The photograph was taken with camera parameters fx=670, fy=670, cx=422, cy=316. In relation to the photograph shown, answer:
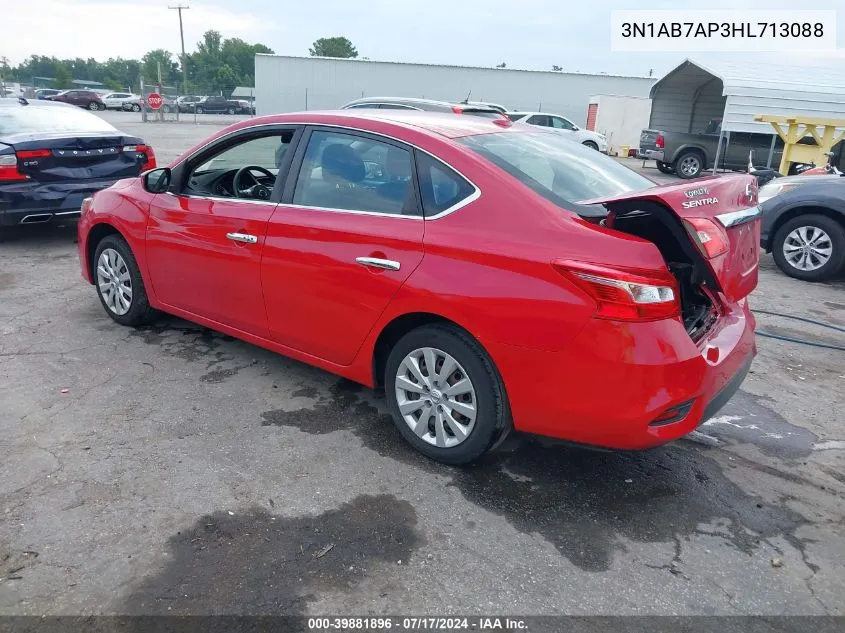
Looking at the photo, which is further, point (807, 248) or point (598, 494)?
point (807, 248)

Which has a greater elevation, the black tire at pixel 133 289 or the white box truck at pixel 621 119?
the white box truck at pixel 621 119

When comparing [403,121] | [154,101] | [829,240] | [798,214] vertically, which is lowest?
[829,240]

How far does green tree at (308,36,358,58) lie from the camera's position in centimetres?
10256

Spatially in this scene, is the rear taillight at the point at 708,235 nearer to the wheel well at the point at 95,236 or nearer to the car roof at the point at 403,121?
the car roof at the point at 403,121

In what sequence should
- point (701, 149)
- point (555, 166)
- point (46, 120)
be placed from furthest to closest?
1. point (701, 149)
2. point (46, 120)
3. point (555, 166)

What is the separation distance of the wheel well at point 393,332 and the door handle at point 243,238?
994 millimetres

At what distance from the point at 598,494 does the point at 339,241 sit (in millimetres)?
1778

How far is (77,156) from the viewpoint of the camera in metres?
7.18

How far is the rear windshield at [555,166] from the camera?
3166 millimetres

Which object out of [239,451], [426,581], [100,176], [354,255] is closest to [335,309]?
[354,255]

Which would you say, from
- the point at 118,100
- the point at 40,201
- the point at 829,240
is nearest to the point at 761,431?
the point at 829,240

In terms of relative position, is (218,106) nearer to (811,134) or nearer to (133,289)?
(811,134)

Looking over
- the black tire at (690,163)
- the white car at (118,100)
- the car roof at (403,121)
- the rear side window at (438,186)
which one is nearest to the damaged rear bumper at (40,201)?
the car roof at (403,121)

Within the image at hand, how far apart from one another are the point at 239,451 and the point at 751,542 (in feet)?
7.88
